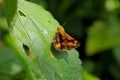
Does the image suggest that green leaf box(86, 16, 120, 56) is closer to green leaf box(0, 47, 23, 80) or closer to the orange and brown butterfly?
green leaf box(0, 47, 23, 80)

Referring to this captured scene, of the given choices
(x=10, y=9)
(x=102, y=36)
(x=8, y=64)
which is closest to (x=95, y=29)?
(x=102, y=36)

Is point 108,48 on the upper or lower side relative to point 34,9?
lower

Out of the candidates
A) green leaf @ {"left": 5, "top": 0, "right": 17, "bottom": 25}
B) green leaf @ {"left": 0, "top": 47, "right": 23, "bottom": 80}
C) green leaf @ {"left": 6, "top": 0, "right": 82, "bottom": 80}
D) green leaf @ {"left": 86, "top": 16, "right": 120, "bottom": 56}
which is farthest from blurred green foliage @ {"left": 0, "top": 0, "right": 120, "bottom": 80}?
green leaf @ {"left": 5, "top": 0, "right": 17, "bottom": 25}

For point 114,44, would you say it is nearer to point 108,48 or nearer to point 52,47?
point 108,48

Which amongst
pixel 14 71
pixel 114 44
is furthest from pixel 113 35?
pixel 14 71

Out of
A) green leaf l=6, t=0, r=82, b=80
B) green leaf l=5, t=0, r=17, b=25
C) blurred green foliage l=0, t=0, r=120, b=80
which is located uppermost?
green leaf l=5, t=0, r=17, b=25

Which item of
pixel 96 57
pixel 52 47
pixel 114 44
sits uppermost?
pixel 52 47

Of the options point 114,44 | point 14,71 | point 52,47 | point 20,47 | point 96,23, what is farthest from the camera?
point 96,23

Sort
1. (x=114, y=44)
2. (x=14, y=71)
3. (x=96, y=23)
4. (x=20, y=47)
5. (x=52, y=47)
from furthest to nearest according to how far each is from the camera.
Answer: (x=96, y=23), (x=114, y=44), (x=14, y=71), (x=52, y=47), (x=20, y=47)
